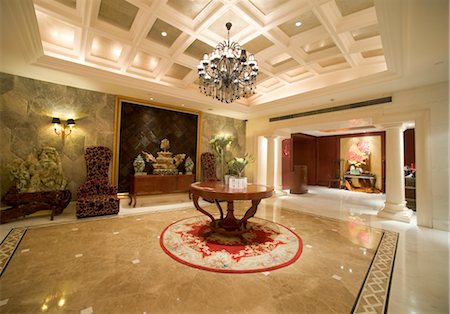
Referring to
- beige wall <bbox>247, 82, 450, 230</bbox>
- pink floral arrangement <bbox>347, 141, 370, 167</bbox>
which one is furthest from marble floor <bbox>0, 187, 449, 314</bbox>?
pink floral arrangement <bbox>347, 141, 370, 167</bbox>

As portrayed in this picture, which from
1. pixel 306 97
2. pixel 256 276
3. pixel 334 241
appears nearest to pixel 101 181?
pixel 256 276

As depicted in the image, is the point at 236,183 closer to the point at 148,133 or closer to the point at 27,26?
the point at 148,133

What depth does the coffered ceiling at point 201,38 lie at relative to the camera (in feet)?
9.74

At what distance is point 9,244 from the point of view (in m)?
2.71

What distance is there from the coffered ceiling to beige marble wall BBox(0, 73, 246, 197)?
1.05 m

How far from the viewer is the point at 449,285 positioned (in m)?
2.01

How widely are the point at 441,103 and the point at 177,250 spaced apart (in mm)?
5727

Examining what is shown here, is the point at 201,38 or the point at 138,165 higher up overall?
the point at 201,38

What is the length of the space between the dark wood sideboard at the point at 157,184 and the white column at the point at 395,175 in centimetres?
517

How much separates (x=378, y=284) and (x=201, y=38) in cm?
439

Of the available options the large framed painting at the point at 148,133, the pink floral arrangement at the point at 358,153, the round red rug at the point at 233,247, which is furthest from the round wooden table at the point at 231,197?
the pink floral arrangement at the point at 358,153

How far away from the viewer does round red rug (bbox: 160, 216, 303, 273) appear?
92.0 inches

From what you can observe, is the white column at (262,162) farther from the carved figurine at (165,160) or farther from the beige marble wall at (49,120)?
the beige marble wall at (49,120)

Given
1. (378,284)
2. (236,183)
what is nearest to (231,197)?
(236,183)
